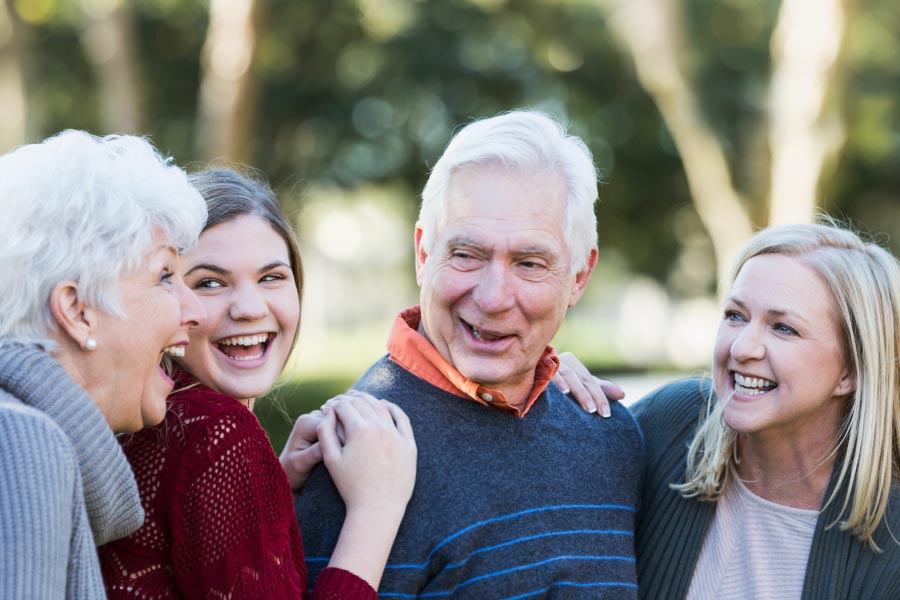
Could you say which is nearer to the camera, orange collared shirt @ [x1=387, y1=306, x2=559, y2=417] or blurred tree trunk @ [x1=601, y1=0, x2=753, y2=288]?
orange collared shirt @ [x1=387, y1=306, x2=559, y2=417]

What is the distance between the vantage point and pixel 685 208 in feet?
63.5

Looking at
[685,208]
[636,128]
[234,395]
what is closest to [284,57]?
[636,128]

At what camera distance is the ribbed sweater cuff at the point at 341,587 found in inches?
88.4

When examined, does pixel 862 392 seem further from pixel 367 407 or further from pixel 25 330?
pixel 25 330

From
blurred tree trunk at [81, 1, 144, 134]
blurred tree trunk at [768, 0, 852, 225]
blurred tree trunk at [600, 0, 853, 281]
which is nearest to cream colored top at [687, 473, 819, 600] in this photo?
blurred tree trunk at [600, 0, 853, 281]

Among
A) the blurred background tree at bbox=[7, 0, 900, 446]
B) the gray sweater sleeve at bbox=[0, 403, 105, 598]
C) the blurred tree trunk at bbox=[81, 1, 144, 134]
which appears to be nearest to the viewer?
the gray sweater sleeve at bbox=[0, 403, 105, 598]

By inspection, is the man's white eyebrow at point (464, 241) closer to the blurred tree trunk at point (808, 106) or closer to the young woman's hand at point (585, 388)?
the young woman's hand at point (585, 388)

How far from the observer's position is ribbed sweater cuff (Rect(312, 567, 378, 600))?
224 centimetres

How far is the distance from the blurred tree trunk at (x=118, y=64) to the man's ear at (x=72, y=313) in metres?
8.49

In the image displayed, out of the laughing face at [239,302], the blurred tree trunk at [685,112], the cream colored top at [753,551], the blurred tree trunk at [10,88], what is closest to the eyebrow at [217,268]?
the laughing face at [239,302]

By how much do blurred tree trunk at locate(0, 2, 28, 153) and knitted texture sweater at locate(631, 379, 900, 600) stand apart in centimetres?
898

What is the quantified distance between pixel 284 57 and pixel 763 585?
531 inches

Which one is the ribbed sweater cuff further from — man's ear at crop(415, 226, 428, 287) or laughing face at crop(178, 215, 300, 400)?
man's ear at crop(415, 226, 428, 287)

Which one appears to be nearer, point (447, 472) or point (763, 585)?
point (447, 472)
